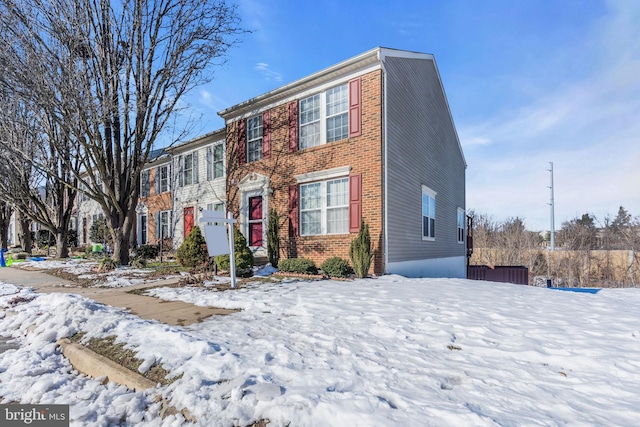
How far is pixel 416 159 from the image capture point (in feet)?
40.4

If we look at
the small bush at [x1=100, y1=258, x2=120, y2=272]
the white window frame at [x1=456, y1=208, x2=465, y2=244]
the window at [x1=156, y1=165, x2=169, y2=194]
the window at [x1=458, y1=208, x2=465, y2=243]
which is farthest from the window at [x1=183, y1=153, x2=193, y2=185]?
the window at [x1=458, y1=208, x2=465, y2=243]

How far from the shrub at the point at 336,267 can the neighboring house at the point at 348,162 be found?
611mm

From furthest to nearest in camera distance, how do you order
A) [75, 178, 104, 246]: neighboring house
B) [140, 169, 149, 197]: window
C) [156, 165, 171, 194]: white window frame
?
[75, 178, 104, 246]: neighboring house
[140, 169, 149, 197]: window
[156, 165, 171, 194]: white window frame

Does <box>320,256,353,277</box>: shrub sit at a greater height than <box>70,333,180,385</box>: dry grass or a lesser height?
greater

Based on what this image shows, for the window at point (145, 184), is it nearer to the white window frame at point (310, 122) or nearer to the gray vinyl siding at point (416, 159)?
the white window frame at point (310, 122)

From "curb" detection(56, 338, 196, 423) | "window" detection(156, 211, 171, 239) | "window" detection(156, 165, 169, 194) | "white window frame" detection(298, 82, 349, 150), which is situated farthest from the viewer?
"window" detection(156, 165, 169, 194)

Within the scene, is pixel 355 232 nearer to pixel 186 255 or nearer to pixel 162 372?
pixel 186 255

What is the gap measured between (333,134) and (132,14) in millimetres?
8281

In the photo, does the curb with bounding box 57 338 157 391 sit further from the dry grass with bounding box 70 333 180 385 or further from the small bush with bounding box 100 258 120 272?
the small bush with bounding box 100 258 120 272

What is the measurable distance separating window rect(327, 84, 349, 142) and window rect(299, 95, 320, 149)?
0.48m

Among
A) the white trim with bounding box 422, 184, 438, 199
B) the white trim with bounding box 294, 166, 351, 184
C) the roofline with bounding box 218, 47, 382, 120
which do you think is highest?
the roofline with bounding box 218, 47, 382, 120

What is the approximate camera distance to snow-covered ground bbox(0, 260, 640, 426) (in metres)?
2.30

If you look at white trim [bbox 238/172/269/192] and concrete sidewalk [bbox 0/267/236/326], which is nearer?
concrete sidewalk [bbox 0/267/236/326]

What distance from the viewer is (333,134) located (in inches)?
429
